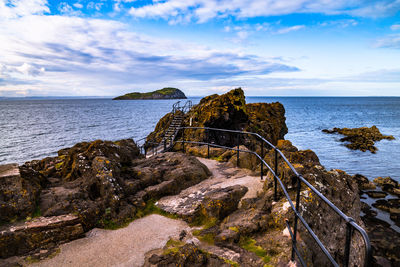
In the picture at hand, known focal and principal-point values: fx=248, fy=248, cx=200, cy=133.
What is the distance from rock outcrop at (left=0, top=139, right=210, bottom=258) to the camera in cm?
439

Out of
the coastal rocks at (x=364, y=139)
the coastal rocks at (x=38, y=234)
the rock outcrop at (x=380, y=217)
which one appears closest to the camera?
the coastal rocks at (x=38, y=234)

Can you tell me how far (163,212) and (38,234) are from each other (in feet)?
7.83

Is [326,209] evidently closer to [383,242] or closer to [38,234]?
[38,234]

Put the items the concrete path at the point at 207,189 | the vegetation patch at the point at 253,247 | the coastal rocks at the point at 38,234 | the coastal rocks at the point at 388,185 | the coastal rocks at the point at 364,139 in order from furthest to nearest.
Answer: the coastal rocks at the point at 364,139
the coastal rocks at the point at 388,185
the concrete path at the point at 207,189
the coastal rocks at the point at 38,234
the vegetation patch at the point at 253,247

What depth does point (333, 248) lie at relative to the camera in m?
4.13

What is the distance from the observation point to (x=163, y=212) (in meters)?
5.65

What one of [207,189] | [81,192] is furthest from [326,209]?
[81,192]

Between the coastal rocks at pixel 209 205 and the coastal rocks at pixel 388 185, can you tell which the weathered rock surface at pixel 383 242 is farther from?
the coastal rocks at pixel 209 205

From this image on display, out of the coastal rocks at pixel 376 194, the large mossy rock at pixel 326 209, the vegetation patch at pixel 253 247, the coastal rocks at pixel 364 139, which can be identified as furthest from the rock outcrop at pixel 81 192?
the coastal rocks at pixel 364 139

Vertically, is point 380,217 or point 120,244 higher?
point 120,244

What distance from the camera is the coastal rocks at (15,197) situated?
445 cm

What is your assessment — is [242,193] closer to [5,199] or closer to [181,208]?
[181,208]

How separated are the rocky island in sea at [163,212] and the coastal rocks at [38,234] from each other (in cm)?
1

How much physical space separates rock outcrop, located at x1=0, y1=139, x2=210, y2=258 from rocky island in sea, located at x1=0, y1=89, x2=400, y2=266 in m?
0.02
